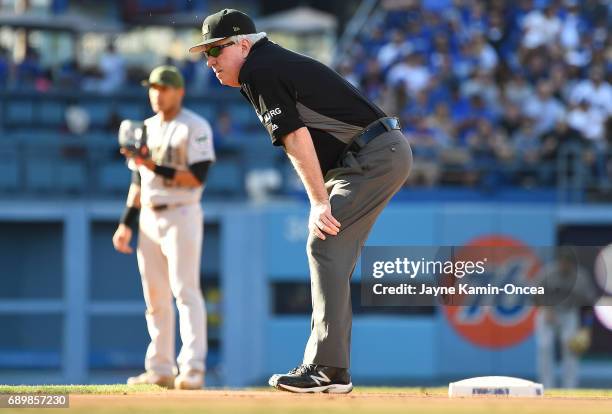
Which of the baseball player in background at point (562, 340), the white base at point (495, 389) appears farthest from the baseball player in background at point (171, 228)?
the baseball player in background at point (562, 340)

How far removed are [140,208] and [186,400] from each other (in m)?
2.96

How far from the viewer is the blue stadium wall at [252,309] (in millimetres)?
16516

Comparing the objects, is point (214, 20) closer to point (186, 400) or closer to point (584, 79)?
point (186, 400)

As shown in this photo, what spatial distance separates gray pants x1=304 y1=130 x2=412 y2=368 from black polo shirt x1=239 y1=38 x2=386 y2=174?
0.37 feet

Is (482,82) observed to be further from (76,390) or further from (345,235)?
(345,235)

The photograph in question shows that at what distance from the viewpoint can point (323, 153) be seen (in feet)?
20.9

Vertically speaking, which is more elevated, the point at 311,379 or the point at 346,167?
the point at 346,167

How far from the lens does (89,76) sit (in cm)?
1753

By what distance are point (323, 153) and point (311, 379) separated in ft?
3.46

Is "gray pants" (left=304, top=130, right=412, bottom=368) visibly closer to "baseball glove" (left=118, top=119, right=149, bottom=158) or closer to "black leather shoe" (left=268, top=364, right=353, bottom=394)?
"black leather shoe" (left=268, top=364, right=353, bottom=394)

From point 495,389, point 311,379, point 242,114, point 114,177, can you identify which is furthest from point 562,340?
point 311,379

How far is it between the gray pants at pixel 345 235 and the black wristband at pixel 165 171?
214 centimetres

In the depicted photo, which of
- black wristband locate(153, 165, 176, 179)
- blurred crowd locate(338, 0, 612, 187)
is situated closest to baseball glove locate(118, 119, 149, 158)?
black wristband locate(153, 165, 176, 179)

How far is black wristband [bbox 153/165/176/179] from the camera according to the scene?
838 centimetres
